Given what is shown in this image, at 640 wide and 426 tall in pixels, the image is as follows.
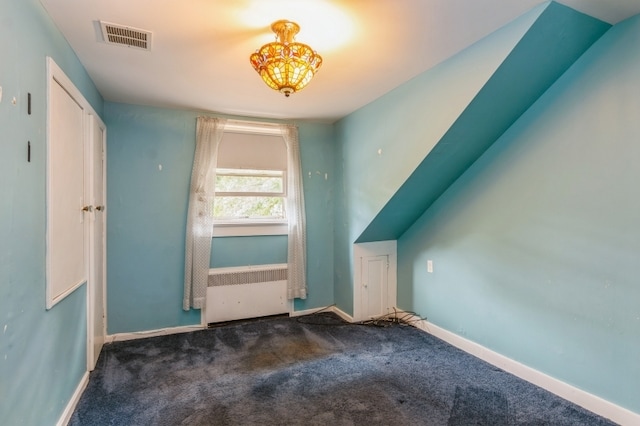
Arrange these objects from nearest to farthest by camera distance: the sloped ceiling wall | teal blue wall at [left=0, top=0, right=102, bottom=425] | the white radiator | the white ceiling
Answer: teal blue wall at [left=0, top=0, right=102, bottom=425]
the white ceiling
the sloped ceiling wall
the white radiator

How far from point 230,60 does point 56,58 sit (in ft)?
3.19

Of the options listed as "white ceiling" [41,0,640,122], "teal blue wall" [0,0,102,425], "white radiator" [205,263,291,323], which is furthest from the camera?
"white radiator" [205,263,291,323]

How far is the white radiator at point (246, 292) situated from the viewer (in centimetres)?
347

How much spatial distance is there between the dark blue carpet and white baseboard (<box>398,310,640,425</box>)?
0.05m

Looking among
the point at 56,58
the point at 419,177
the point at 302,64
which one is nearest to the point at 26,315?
the point at 56,58

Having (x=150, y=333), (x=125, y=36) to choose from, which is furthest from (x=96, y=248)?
(x=125, y=36)

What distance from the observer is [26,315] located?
1.43 metres

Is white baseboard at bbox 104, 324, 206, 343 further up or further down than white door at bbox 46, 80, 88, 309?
further down

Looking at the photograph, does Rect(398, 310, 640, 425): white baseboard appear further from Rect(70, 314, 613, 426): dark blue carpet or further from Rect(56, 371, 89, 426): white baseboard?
Rect(56, 371, 89, 426): white baseboard

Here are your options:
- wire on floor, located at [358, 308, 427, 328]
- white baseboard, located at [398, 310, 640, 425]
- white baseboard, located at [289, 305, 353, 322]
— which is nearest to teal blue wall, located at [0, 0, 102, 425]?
white baseboard, located at [289, 305, 353, 322]

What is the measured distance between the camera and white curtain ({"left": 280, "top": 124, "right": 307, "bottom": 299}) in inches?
145

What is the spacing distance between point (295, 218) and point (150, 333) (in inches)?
72.8

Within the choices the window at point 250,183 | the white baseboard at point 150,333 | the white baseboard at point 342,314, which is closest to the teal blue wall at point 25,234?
the white baseboard at point 150,333

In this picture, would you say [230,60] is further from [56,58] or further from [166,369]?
[166,369]
